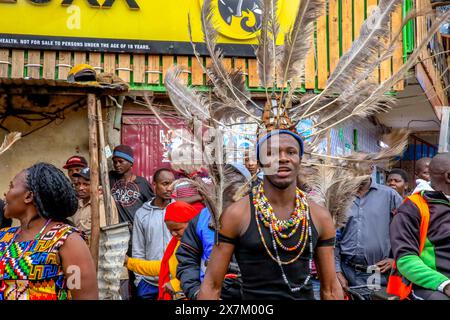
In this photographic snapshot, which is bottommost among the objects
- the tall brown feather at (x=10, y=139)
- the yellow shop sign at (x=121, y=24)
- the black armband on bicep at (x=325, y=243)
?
the black armband on bicep at (x=325, y=243)

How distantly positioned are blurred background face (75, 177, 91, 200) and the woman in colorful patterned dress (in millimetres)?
3385

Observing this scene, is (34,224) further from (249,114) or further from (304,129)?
(304,129)

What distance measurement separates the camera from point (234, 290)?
375 centimetres

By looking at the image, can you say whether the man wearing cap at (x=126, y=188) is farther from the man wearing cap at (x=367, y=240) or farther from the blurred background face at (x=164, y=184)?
the man wearing cap at (x=367, y=240)

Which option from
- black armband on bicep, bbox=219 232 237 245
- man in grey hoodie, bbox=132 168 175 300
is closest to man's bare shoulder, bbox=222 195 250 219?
black armband on bicep, bbox=219 232 237 245

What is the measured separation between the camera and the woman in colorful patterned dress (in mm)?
3283

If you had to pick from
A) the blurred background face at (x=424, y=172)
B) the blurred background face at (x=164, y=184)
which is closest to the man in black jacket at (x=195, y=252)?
the blurred background face at (x=164, y=184)

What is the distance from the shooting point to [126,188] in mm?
7891

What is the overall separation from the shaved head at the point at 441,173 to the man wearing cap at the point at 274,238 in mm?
1114

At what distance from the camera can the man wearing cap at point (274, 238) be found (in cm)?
338

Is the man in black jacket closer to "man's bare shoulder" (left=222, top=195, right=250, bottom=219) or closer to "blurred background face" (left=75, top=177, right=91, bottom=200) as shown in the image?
"man's bare shoulder" (left=222, top=195, right=250, bottom=219)

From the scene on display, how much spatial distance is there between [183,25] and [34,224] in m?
6.82

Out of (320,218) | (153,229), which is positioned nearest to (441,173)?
(320,218)

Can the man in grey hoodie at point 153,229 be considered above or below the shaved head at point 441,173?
below
